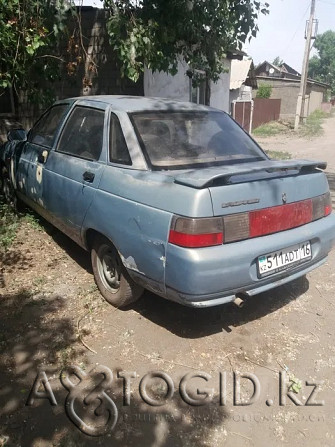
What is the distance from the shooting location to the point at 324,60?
86.4m

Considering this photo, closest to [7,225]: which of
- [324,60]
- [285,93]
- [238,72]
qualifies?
[238,72]

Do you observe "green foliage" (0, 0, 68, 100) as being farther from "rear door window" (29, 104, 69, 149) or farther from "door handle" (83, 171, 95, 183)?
"door handle" (83, 171, 95, 183)

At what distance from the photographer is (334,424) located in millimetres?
2254

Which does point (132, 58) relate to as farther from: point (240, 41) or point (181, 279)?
point (181, 279)

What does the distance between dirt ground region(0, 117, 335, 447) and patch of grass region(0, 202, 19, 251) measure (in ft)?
1.67

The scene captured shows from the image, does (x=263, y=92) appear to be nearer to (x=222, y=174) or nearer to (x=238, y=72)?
(x=238, y=72)

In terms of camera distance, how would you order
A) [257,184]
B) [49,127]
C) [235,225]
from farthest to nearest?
[49,127]
[257,184]
[235,225]

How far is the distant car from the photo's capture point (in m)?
2.46

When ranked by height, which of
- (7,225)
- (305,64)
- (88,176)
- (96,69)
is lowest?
(7,225)

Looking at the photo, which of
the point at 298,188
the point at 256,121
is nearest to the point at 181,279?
the point at 298,188

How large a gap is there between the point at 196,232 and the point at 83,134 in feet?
5.68

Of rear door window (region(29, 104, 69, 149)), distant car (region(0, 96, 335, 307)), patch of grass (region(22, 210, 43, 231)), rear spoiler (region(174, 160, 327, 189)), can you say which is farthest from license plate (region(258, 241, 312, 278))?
patch of grass (region(22, 210, 43, 231))

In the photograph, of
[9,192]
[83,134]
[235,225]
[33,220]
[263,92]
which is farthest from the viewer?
[263,92]

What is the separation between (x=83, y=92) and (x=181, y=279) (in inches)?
255
